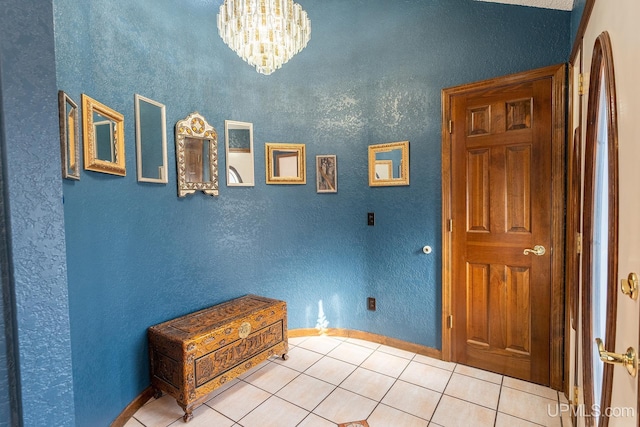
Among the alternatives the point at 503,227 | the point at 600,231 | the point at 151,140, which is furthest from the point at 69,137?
the point at 503,227

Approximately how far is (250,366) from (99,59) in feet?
7.11

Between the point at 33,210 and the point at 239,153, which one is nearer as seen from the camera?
the point at 33,210

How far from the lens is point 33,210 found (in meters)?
0.68

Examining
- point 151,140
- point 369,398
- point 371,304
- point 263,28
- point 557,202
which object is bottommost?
point 369,398

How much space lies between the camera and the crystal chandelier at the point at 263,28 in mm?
1651

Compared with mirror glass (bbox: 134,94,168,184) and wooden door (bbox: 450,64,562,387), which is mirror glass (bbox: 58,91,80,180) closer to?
mirror glass (bbox: 134,94,168,184)

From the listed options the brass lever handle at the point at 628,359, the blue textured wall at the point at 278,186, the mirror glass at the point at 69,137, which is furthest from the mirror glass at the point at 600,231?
the mirror glass at the point at 69,137

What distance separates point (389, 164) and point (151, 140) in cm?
186

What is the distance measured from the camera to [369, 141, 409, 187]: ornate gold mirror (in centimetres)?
264

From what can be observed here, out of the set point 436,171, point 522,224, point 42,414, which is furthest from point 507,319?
point 42,414

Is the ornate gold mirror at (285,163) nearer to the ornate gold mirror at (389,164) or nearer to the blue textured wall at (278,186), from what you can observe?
the blue textured wall at (278,186)

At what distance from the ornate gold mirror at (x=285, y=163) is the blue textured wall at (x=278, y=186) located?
7 centimetres

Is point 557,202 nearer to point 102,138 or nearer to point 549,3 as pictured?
point 549,3

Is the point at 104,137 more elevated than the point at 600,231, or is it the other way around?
the point at 104,137
